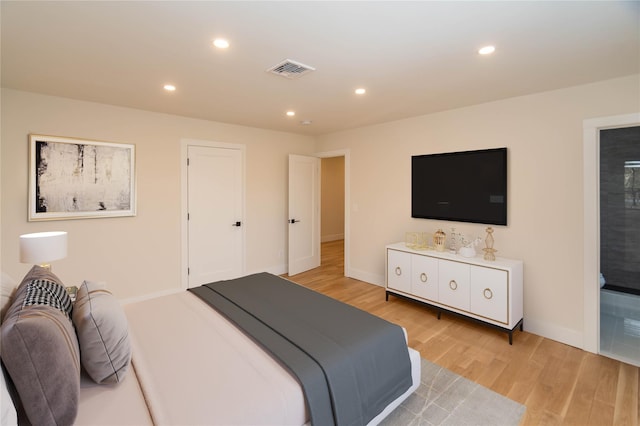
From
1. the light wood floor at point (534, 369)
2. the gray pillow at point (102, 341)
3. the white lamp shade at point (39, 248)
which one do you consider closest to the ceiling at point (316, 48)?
the white lamp shade at point (39, 248)

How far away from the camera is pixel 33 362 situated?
1065mm

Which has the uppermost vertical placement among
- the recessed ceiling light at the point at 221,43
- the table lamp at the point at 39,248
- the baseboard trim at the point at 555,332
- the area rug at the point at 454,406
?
the recessed ceiling light at the point at 221,43

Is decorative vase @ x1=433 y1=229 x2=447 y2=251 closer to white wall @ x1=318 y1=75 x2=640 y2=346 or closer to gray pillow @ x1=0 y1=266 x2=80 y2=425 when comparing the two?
white wall @ x1=318 y1=75 x2=640 y2=346

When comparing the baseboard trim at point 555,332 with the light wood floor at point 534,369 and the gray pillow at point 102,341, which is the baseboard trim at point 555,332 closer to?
the light wood floor at point 534,369

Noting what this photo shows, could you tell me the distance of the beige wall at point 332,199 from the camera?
27.3ft

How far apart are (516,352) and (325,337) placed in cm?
204

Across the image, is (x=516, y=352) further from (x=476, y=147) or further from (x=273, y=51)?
(x=273, y=51)

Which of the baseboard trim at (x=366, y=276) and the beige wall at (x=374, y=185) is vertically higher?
the beige wall at (x=374, y=185)

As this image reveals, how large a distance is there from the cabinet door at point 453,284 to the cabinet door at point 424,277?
6 centimetres

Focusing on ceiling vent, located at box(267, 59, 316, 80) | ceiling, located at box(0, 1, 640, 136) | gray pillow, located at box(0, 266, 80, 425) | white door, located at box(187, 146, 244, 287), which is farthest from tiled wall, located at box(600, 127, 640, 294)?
gray pillow, located at box(0, 266, 80, 425)

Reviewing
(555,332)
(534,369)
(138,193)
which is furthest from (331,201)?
(534,369)

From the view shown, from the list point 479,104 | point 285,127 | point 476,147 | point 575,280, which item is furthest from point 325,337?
point 285,127

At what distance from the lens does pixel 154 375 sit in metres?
1.45

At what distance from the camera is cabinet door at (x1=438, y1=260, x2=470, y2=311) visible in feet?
10.3
